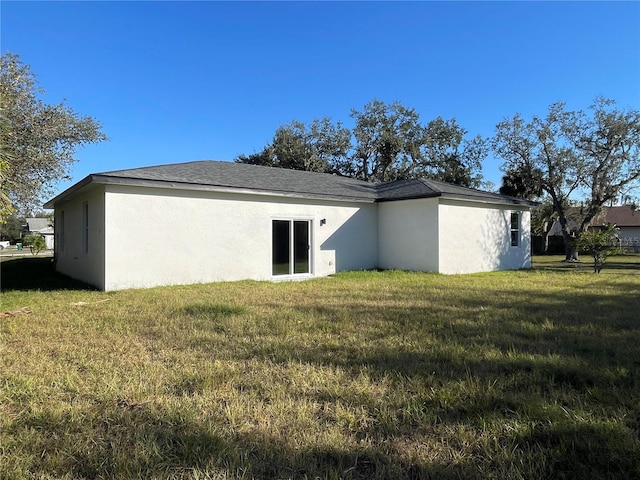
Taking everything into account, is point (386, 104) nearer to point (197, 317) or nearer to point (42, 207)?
point (42, 207)

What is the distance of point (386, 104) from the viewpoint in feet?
105

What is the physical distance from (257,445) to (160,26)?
41.9 feet

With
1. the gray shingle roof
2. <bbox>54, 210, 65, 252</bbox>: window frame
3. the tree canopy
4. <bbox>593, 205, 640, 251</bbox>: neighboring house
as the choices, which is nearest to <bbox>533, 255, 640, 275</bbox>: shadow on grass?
the gray shingle roof

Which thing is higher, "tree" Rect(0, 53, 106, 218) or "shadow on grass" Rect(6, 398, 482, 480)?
"tree" Rect(0, 53, 106, 218)

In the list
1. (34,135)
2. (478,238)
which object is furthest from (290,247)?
(34,135)

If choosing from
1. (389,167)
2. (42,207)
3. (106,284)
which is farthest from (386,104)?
(106,284)

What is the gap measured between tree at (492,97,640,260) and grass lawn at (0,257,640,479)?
20388 mm

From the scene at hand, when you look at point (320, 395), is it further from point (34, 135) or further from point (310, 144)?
point (310, 144)

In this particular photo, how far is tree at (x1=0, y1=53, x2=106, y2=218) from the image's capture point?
12.9 metres

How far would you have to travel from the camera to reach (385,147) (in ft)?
105

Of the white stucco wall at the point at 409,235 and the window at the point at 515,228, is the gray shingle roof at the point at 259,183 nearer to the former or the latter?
the white stucco wall at the point at 409,235

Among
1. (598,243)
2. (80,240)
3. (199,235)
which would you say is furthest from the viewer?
(598,243)

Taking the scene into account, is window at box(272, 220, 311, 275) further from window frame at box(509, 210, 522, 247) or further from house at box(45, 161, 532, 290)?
window frame at box(509, 210, 522, 247)

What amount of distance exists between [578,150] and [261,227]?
2091 cm
